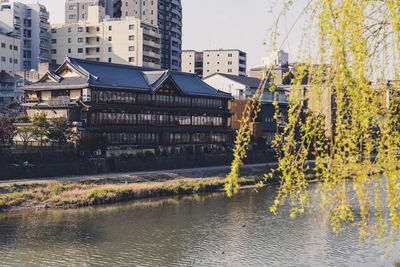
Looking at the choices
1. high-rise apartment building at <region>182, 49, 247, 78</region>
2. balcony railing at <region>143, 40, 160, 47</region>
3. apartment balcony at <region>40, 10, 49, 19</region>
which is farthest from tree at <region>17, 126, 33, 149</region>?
high-rise apartment building at <region>182, 49, 247, 78</region>

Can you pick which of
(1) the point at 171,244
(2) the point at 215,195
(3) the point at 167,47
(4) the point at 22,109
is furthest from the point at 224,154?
(3) the point at 167,47

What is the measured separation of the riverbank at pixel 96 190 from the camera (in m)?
39.3

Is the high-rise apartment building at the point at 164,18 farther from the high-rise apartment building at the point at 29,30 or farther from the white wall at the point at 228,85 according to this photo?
the white wall at the point at 228,85

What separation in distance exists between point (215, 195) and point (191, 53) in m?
85.9

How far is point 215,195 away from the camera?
47.0 meters

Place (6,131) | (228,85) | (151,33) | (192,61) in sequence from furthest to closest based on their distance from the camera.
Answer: (192,61) → (151,33) → (228,85) → (6,131)

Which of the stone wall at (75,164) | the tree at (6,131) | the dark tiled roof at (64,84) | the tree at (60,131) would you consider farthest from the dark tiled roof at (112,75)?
the tree at (6,131)

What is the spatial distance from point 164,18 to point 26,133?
60174 millimetres

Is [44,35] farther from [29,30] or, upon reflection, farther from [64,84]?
[64,84]

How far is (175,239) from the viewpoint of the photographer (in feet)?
99.0

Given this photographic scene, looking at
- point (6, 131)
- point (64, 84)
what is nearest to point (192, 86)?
point (64, 84)

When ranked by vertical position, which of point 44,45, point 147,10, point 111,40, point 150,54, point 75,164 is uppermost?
point 147,10

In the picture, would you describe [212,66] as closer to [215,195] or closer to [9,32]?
[9,32]

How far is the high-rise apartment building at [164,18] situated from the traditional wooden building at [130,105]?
36979 mm
